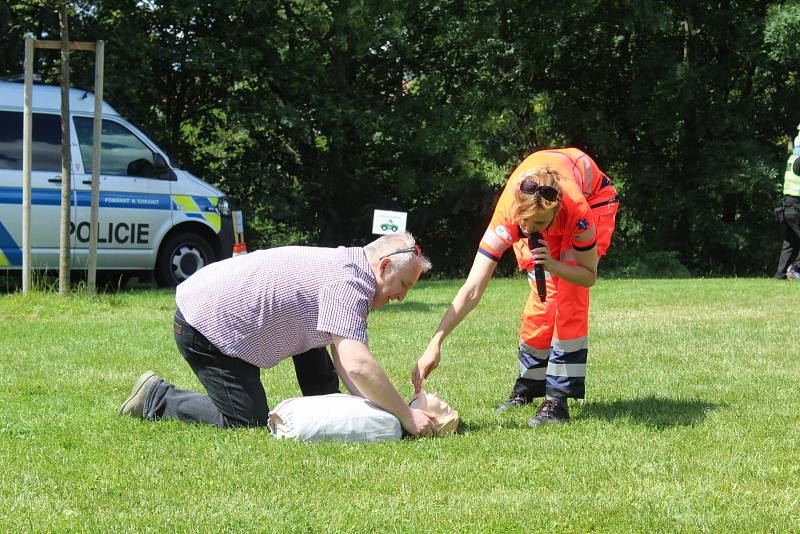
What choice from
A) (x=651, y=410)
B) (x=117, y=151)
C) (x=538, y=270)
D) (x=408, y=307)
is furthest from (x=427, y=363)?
(x=117, y=151)

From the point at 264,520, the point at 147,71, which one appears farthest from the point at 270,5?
the point at 264,520

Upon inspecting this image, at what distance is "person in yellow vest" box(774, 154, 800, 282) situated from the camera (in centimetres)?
1425

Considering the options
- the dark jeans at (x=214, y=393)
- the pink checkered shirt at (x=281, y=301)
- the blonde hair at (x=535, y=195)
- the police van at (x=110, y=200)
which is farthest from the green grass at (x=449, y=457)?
the police van at (x=110, y=200)

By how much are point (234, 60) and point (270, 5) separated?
127 centimetres

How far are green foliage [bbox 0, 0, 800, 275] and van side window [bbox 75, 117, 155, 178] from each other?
143 inches

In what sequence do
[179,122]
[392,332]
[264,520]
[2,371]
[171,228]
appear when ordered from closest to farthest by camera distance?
1. [264,520]
2. [2,371]
3. [392,332]
4. [171,228]
5. [179,122]

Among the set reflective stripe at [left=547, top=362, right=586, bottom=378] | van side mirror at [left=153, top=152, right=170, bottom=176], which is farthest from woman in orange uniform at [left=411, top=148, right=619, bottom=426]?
van side mirror at [left=153, top=152, right=170, bottom=176]

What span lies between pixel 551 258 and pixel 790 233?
10561 millimetres

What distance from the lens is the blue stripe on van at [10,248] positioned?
456 inches

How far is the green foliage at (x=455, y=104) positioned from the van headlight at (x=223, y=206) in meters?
3.72

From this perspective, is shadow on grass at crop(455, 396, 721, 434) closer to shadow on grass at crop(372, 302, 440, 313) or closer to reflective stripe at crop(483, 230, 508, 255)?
reflective stripe at crop(483, 230, 508, 255)

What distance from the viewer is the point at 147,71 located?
1641cm

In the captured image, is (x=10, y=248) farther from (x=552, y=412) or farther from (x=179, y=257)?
(x=552, y=412)

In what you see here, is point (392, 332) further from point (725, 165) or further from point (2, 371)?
point (725, 165)
